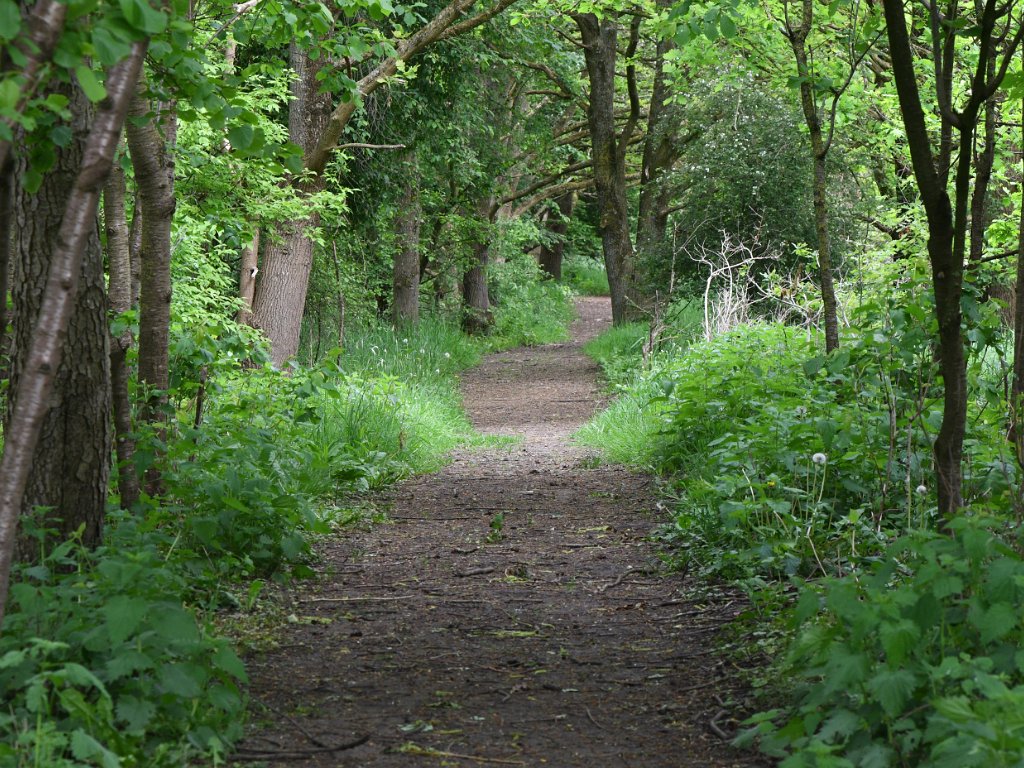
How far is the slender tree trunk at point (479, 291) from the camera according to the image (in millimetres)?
23266

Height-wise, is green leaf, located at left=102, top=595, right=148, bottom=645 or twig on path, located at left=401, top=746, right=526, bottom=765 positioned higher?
green leaf, located at left=102, top=595, right=148, bottom=645

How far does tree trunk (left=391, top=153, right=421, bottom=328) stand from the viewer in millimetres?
17516

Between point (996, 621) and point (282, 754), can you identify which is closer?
point (996, 621)

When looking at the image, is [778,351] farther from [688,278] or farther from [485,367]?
[485,367]

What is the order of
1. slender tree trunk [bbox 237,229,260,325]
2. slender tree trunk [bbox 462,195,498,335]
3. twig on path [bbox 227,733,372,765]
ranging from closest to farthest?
twig on path [bbox 227,733,372,765] → slender tree trunk [bbox 237,229,260,325] → slender tree trunk [bbox 462,195,498,335]

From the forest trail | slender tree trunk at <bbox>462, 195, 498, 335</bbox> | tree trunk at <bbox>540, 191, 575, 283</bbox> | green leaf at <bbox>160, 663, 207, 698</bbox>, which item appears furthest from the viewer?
tree trunk at <bbox>540, 191, 575, 283</bbox>

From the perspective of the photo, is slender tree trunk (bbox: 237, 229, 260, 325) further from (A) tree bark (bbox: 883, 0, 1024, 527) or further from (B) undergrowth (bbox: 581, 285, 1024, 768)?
(A) tree bark (bbox: 883, 0, 1024, 527)

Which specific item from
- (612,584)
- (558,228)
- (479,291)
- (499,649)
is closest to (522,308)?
(479,291)

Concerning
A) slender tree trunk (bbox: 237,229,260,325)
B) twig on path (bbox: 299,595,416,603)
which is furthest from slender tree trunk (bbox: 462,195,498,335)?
twig on path (bbox: 299,595,416,603)

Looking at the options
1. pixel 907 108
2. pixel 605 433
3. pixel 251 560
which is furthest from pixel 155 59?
pixel 605 433

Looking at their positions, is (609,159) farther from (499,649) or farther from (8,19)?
(8,19)

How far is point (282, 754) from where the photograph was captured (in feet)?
10.2

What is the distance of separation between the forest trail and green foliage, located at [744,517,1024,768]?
0.39 m

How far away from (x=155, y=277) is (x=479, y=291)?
18.3 m
